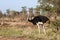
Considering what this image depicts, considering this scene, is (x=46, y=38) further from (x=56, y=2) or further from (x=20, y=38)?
(x=56, y=2)

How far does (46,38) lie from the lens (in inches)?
487

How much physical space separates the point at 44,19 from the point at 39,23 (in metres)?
0.56

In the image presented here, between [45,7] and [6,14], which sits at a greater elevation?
[45,7]

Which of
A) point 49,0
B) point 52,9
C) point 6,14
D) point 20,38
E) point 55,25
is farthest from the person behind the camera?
point 6,14

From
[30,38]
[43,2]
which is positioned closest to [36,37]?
[30,38]

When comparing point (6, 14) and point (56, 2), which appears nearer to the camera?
point (56, 2)

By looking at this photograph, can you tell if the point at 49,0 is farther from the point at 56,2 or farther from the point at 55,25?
the point at 55,25

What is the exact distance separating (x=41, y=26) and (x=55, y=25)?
185 cm

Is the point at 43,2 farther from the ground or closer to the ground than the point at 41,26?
farther from the ground

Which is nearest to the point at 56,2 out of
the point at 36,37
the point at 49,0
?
the point at 49,0

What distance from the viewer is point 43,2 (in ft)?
58.2

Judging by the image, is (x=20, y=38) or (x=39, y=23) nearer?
(x=20, y=38)

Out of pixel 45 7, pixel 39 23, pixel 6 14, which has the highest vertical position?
pixel 45 7

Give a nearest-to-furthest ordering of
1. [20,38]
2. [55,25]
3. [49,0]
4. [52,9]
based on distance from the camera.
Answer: [20,38]
[55,25]
[52,9]
[49,0]
